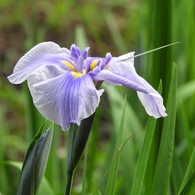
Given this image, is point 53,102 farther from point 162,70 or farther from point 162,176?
point 162,70

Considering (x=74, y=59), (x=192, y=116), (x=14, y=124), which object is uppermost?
(x=74, y=59)

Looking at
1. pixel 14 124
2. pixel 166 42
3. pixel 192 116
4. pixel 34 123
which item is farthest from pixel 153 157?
pixel 14 124

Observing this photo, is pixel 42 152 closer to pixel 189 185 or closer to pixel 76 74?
pixel 76 74

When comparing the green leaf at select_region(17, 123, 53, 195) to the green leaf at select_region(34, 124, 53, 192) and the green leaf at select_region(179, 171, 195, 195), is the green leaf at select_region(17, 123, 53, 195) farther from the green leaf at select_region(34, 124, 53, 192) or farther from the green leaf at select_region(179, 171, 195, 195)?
the green leaf at select_region(179, 171, 195, 195)

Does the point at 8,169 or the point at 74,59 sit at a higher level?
the point at 74,59

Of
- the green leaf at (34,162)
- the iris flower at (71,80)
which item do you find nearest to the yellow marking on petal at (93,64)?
the iris flower at (71,80)

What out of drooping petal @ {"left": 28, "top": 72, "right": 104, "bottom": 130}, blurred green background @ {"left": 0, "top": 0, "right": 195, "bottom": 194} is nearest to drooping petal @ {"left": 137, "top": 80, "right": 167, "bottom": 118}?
drooping petal @ {"left": 28, "top": 72, "right": 104, "bottom": 130}

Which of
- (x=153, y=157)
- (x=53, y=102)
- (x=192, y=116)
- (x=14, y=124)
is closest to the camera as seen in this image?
(x=53, y=102)

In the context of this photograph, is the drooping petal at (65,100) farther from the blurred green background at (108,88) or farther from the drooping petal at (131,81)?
the blurred green background at (108,88)
